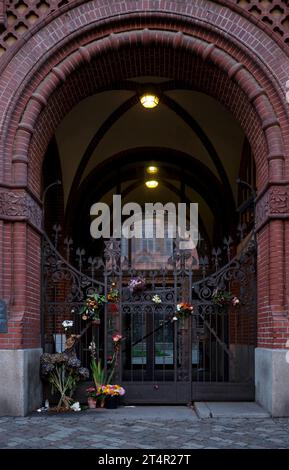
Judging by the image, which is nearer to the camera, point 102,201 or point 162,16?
point 162,16

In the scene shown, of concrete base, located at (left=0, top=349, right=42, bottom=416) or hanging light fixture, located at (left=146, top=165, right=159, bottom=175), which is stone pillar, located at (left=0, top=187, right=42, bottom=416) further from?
hanging light fixture, located at (left=146, top=165, right=159, bottom=175)

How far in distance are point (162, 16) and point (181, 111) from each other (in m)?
4.93

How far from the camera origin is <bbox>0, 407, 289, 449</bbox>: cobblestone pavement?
6.60 meters

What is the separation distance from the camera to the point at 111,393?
929 centimetres

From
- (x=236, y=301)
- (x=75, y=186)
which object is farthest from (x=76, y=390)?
(x=75, y=186)

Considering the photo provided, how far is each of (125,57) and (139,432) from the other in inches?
216

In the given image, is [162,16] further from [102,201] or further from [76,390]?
[102,201]

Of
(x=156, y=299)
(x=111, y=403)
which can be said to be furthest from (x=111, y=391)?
(x=156, y=299)

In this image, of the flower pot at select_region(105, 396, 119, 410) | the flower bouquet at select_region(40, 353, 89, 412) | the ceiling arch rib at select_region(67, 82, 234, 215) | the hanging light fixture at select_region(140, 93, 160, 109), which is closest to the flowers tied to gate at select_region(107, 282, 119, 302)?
the flower bouquet at select_region(40, 353, 89, 412)

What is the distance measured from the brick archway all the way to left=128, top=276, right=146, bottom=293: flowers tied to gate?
1449mm

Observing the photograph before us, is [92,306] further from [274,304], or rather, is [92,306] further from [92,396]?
[274,304]

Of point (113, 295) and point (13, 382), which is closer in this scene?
point (13, 382)

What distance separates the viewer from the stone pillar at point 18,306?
336 inches
